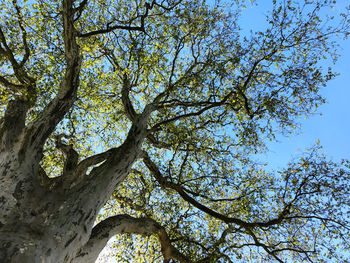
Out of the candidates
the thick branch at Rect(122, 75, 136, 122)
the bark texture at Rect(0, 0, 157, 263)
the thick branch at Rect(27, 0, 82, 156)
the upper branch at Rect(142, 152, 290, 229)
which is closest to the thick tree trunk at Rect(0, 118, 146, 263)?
the bark texture at Rect(0, 0, 157, 263)

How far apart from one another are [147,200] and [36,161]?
235 inches

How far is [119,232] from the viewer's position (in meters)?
6.66

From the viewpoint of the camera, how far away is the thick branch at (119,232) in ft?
18.3

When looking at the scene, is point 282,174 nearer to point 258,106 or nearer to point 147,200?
point 258,106

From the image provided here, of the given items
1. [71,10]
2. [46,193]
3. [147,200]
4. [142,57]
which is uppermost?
[142,57]

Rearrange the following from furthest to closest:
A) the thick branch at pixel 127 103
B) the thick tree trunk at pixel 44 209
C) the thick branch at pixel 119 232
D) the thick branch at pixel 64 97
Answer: the thick branch at pixel 127 103 → the thick branch at pixel 64 97 → the thick branch at pixel 119 232 → the thick tree trunk at pixel 44 209

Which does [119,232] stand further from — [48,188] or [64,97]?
[64,97]

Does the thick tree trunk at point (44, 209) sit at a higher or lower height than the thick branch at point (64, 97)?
lower

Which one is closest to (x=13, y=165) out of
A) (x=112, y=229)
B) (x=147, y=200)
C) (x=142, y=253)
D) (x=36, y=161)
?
(x=36, y=161)

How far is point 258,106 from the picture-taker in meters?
10.7

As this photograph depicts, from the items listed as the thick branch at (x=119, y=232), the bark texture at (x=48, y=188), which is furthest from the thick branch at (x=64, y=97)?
the thick branch at (x=119, y=232)

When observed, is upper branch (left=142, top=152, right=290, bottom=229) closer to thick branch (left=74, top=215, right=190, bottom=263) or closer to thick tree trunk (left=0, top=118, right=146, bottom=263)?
thick branch (left=74, top=215, right=190, bottom=263)

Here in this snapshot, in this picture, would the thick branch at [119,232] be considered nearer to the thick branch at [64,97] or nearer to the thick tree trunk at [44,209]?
the thick tree trunk at [44,209]

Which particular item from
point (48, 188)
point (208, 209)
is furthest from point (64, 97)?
point (208, 209)
